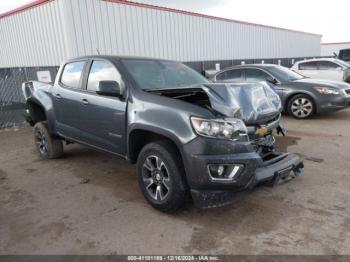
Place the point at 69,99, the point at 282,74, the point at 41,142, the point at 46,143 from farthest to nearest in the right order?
the point at 282,74
the point at 41,142
the point at 46,143
the point at 69,99

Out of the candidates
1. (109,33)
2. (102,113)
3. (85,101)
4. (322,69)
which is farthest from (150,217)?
(322,69)

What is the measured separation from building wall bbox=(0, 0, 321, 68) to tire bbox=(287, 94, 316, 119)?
652cm

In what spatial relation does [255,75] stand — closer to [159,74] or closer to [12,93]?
[159,74]

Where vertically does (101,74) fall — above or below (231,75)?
above

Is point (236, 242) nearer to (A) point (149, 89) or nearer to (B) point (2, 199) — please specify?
(A) point (149, 89)

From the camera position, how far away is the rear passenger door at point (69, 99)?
4312 millimetres

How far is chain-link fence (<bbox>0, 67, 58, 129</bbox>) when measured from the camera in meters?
8.28

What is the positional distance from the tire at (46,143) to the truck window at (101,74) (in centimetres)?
163

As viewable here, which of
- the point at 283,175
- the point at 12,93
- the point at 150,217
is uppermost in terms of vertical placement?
the point at 12,93

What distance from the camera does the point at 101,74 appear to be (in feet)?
12.9

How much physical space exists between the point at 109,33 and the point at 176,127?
8.78 meters

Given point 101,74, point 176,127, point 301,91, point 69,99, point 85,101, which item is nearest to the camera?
point 176,127

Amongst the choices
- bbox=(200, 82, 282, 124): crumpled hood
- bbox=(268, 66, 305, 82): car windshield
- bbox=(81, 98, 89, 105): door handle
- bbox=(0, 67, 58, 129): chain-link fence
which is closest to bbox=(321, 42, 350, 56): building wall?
bbox=(268, 66, 305, 82): car windshield

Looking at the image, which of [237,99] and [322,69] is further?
[322,69]
